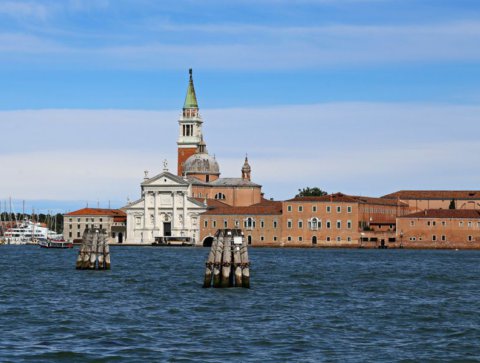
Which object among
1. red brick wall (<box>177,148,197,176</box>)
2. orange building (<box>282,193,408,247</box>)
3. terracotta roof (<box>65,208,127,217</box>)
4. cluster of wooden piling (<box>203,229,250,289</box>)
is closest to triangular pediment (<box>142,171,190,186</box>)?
terracotta roof (<box>65,208,127,217</box>)

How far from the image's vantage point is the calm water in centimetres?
2181

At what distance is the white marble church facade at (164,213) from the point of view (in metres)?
113

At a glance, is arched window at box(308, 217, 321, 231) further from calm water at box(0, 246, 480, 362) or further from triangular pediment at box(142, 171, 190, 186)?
calm water at box(0, 246, 480, 362)

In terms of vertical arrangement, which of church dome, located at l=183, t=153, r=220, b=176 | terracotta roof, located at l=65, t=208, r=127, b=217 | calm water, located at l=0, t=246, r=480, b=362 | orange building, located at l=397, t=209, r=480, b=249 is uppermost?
church dome, located at l=183, t=153, r=220, b=176

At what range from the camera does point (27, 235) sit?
438 ft

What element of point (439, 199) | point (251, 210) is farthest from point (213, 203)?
point (439, 199)

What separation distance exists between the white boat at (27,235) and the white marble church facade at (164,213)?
1483cm

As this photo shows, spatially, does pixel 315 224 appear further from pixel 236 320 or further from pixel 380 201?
pixel 236 320

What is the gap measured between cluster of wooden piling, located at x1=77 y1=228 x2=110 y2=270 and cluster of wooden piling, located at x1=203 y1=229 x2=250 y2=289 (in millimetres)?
12080

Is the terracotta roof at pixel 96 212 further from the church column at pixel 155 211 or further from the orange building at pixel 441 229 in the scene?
the orange building at pixel 441 229

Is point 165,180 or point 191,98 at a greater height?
point 191,98

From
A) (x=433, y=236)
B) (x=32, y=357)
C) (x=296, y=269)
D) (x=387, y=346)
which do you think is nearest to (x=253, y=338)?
(x=387, y=346)

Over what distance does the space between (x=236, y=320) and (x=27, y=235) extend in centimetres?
10964

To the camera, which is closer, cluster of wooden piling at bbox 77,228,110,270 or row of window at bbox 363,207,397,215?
cluster of wooden piling at bbox 77,228,110,270
